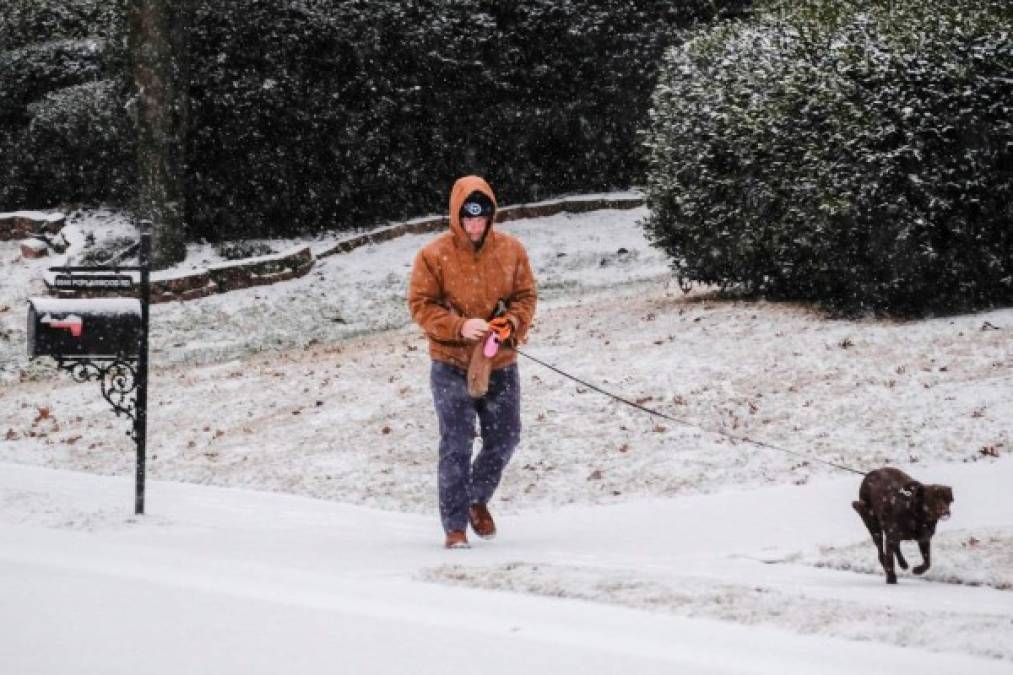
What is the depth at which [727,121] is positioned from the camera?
12.9 metres

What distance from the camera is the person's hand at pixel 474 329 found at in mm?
6621

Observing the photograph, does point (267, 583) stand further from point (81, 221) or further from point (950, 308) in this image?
point (81, 221)

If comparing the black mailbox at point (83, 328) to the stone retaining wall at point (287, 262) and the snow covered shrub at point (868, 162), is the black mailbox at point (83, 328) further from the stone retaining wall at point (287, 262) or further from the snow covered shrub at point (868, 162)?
the stone retaining wall at point (287, 262)

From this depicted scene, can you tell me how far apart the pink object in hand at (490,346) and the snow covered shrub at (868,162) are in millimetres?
5453

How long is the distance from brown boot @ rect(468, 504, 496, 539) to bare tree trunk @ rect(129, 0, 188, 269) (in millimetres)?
11623

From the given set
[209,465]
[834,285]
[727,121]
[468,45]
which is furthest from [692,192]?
[468,45]

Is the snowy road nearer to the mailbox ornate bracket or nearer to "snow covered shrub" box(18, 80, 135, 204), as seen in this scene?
the mailbox ornate bracket

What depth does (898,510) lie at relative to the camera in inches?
222

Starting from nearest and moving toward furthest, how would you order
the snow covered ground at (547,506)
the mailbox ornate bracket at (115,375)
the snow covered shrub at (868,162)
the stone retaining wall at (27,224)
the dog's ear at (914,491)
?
the snow covered ground at (547,506) → the dog's ear at (914,491) → the mailbox ornate bracket at (115,375) → the snow covered shrub at (868,162) → the stone retaining wall at (27,224)

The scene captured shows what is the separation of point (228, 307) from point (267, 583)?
1165 centimetres

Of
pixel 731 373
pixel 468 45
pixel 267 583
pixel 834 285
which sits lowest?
pixel 267 583

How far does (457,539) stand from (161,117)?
41.9ft

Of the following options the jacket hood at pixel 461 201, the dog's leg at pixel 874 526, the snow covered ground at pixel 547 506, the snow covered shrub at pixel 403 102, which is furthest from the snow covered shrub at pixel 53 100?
the dog's leg at pixel 874 526

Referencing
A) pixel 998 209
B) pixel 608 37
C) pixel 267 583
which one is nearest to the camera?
pixel 267 583
